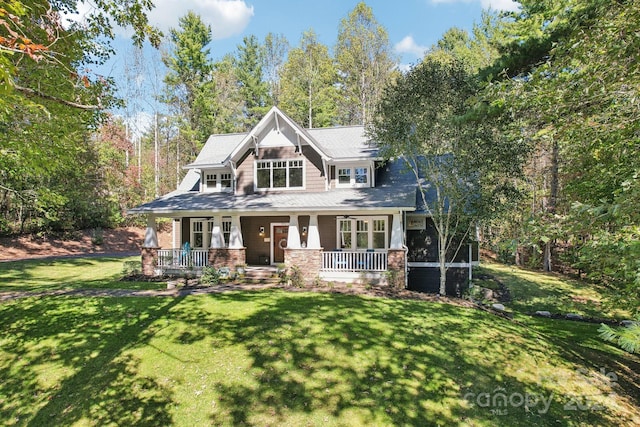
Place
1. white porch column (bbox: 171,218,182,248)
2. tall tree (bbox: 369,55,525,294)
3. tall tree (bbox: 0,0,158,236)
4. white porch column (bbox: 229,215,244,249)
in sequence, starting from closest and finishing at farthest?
tall tree (bbox: 0,0,158,236) < tall tree (bbox: 369,55,525,294) < white porch column (bbox: 229,215,244,249) < white porch column (bbox: 171,218,182,248)

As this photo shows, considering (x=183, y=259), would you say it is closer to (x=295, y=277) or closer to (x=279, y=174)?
(x=295, y=277)

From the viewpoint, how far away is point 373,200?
13.9 metres

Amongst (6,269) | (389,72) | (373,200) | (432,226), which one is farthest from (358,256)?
(389,72)

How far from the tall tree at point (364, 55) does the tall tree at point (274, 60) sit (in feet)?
21.8

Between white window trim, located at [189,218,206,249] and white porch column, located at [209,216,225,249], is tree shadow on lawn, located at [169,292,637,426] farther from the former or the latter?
white window trim, located at [189,218,206,249]

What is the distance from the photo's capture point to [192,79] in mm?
31484

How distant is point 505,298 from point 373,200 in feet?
25.9

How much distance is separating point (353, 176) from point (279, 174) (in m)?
3.50

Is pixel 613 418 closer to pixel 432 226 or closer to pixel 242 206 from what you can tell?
pixel 432 226

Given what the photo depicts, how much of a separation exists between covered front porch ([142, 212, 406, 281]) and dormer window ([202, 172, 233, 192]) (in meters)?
1.68

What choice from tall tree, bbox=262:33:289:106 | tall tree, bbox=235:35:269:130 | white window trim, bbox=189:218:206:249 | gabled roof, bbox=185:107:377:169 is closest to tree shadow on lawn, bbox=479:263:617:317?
gabled roof, bbox=185:107:377:169

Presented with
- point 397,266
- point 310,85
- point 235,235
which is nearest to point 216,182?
point 235,235

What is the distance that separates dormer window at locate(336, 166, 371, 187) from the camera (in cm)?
1611

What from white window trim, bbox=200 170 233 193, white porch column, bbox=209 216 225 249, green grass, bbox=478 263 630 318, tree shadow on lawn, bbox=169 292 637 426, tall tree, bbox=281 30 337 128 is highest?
tall tree, bbox=281 30 337 128
